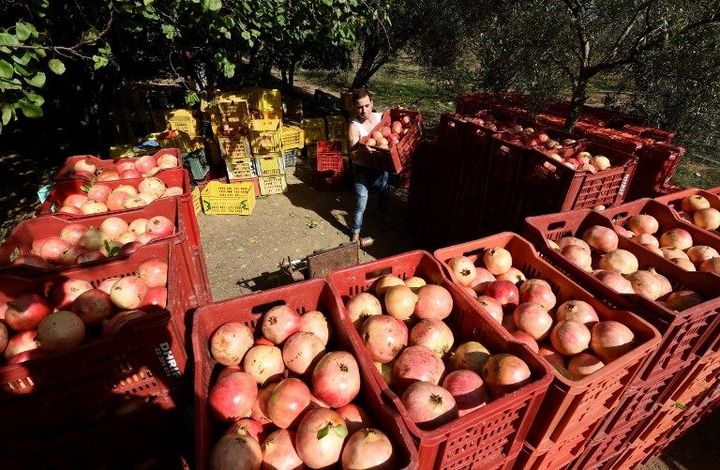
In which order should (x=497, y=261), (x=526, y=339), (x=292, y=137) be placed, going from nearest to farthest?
(x=526, y=339), (x=497, y=261), (x=292, y=137)

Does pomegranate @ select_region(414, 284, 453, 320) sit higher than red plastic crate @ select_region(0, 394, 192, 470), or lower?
higher

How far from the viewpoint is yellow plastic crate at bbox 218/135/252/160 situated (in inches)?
328

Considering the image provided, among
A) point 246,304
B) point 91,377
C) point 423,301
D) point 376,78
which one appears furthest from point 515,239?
point 376,78

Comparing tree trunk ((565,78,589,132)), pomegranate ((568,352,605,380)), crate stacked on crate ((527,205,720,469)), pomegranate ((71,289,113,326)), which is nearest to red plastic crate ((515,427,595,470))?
crate stacked on crate ((527,205,720,469))

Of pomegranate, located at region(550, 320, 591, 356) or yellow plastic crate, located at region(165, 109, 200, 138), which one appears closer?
pomegranate, located at region(550, 320, 591, 356)

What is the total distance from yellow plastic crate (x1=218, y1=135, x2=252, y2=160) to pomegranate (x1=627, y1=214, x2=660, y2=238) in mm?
7429

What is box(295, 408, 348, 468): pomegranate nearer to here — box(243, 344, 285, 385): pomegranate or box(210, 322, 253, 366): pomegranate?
box(243, 344, 285, 385): pomegranate

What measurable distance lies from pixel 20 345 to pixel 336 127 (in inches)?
383

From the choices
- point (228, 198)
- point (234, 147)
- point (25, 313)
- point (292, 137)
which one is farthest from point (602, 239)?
point (292, 137)

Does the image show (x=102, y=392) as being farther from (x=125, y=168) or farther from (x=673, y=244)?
(x=673, y=244)

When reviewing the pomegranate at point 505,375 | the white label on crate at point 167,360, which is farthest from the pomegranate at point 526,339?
the white label on crate at point 167,360

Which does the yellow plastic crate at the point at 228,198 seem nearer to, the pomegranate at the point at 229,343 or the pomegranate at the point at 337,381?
the pomegranate at the point at 229,343

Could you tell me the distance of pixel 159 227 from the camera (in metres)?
3.37

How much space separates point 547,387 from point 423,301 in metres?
0.87
